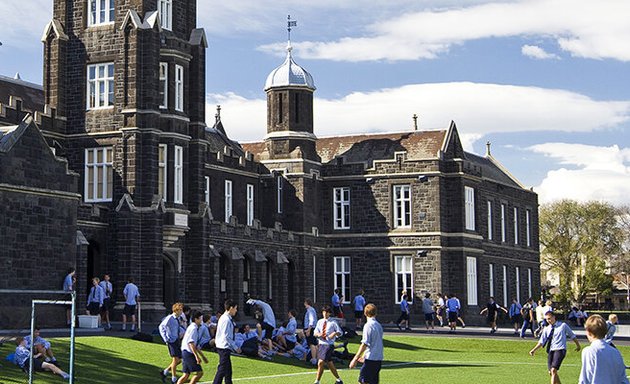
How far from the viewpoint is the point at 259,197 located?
188ft

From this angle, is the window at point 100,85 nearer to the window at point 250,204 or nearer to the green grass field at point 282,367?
the green grass field at point 282,367

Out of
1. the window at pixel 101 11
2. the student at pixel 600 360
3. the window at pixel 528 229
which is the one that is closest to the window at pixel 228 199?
the window at pixel 101 11

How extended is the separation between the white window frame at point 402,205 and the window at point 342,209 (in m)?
2.83

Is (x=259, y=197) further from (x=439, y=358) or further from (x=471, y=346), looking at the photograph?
(x=439, y=358)

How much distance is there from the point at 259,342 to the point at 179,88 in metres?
15.3

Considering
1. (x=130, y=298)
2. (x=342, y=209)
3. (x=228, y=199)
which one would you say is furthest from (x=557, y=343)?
(x=342, y=209)

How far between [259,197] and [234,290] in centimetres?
943

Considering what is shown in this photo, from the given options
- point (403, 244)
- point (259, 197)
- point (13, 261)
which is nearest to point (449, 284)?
point (403, 244)

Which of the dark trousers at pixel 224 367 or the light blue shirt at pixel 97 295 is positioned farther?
the light blue shirt at pixel 97 295

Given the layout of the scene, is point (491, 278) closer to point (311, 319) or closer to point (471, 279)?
point (471, 279)

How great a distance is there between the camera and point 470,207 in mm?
58344

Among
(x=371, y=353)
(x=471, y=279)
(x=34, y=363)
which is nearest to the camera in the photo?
(x=371, y=353)

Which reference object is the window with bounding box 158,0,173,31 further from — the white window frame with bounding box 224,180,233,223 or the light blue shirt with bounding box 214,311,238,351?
the light blue shirt with bounding box 214,311,238,351

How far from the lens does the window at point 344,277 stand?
58250 millimetres
